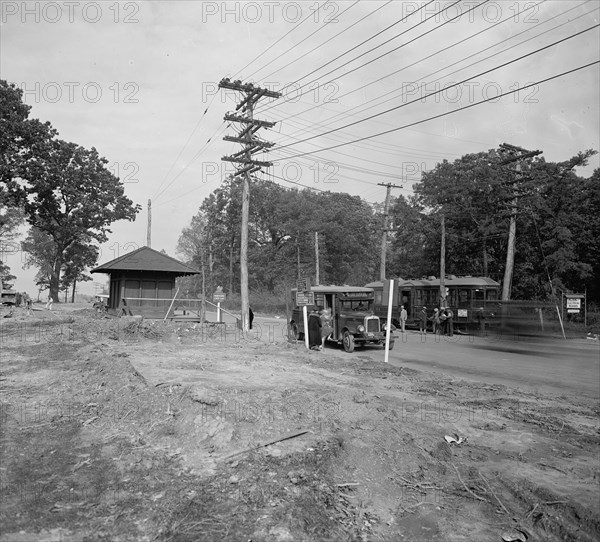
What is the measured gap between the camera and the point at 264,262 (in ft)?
211

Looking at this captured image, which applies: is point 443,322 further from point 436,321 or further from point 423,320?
point 423,320

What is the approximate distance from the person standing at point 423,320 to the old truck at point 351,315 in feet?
36.6

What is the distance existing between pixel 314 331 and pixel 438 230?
29.3 metres

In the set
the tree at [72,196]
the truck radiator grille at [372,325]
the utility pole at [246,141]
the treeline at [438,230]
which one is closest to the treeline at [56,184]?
the tree at [72,196]

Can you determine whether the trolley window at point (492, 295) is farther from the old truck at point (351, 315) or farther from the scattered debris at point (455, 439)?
the scattered debris at point (455, 439)

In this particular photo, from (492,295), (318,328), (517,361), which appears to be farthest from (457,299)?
(318,328)

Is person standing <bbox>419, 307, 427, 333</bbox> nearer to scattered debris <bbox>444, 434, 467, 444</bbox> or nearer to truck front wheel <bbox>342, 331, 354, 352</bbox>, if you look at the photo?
truck front wheel <bbox>342, 331, 354, 352</bbox>

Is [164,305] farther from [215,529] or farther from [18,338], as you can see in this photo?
[215,529]

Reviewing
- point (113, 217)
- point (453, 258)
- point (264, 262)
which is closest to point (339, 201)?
point (264, 262)

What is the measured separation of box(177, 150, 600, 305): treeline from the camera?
35.6 metres

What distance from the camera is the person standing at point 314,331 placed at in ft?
59.8

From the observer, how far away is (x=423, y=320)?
3070 centimetres

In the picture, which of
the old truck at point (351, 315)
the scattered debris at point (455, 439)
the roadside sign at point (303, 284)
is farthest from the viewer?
the old truck at point (351, 315)

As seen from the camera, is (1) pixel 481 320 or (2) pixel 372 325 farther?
(1) pixel 481 320
